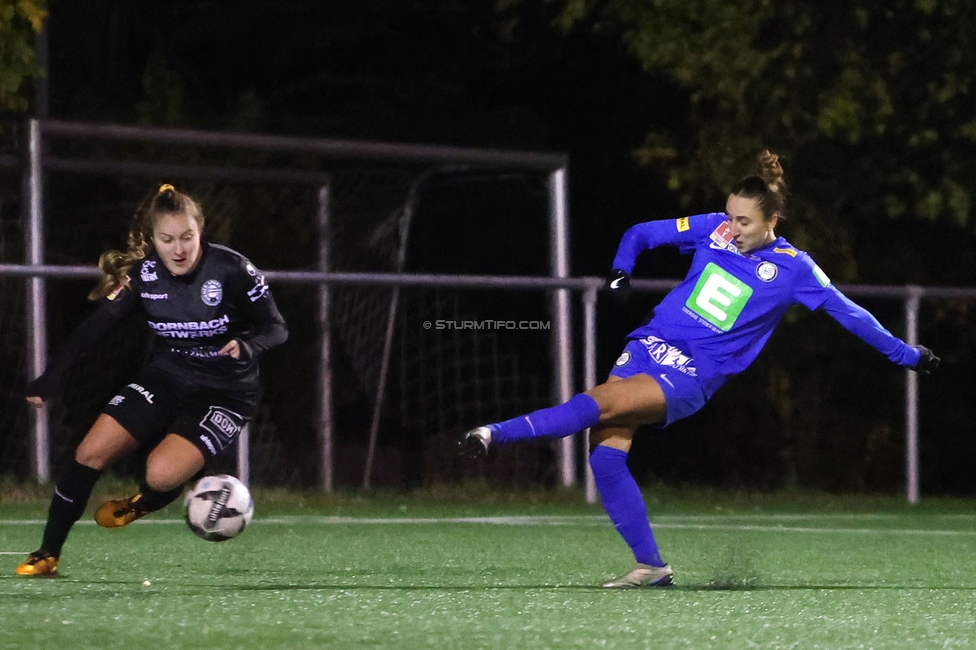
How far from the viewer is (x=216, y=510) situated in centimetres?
723

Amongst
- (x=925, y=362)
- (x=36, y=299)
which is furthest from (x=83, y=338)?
(x=36, y=299)

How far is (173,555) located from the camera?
816cm

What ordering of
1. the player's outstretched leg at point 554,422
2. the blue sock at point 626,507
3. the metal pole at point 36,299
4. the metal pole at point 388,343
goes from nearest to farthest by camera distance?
1. the player's outstretched leg at point 554,422
2. the blue sock at point 626,507
3. the metal pole at point 36,299
4. the metal pole at point 388,343

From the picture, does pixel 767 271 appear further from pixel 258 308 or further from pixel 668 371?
pixel 258 308

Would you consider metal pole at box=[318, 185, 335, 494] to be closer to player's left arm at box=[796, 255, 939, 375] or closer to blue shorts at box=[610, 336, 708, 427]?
blue shorts at box=[610, 336, 708, 427]

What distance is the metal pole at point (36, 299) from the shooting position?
38.4ft

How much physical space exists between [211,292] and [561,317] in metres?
5.98

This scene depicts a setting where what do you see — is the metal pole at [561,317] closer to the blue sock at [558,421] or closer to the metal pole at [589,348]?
the metal pole at [589,348]

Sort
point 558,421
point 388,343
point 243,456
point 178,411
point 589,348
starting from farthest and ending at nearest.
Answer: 1. point 388,343
2. point 589,348
3. point 243,456
4. point 178,411
5. point 558,421

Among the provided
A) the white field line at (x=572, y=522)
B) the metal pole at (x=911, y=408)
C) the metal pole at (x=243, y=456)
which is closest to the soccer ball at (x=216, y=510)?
the white field line at (x=572, y=522)

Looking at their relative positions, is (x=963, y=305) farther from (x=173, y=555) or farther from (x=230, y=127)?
(x=173, y=555)

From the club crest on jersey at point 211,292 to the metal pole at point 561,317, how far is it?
564cm

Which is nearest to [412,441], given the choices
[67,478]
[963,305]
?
[963,305]

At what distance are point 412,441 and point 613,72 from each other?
5.31 metres
